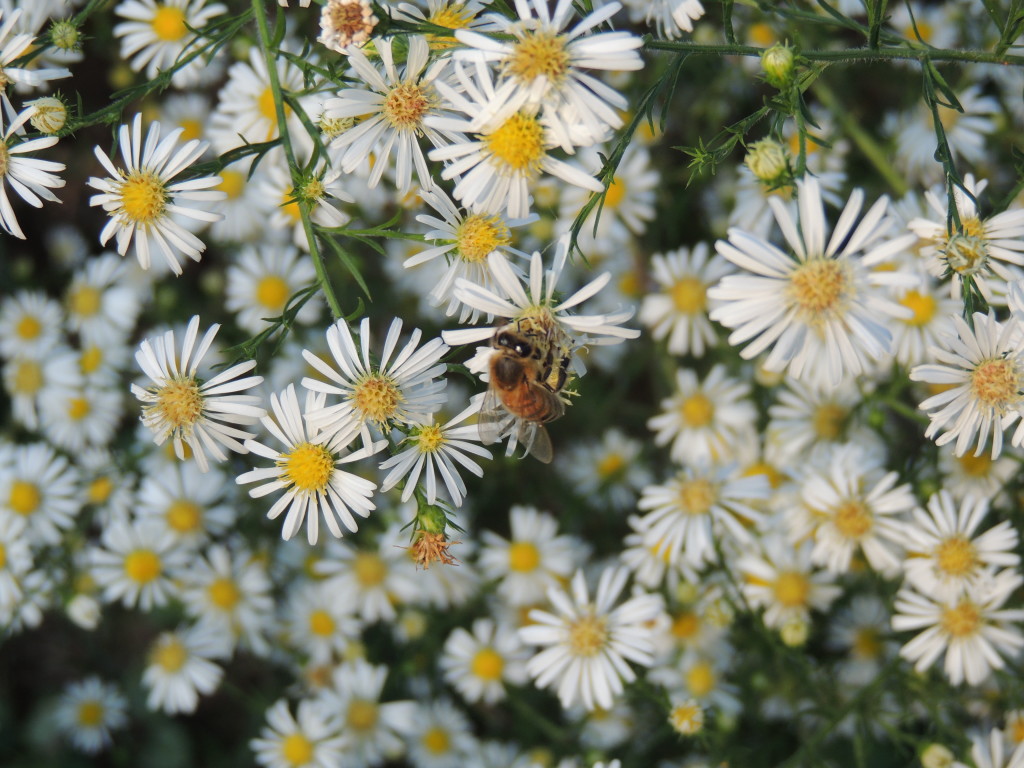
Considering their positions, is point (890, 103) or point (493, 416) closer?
point (493, 416)

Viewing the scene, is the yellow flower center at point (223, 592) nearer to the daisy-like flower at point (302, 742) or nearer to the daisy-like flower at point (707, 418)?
the daisy-like flower at point (302, 742)

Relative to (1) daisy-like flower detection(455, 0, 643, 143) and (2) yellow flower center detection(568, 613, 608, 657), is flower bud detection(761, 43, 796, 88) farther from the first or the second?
(2) yellow flower center detection(568, 613, 608, 657)

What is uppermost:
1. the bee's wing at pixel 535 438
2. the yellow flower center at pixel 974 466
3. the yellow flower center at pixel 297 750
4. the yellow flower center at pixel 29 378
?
the yellow flower center at pixel 29 378

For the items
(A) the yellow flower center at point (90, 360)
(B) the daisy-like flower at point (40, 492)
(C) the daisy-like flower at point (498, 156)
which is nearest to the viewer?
(C) the daisy-like flower at point (498, 156)

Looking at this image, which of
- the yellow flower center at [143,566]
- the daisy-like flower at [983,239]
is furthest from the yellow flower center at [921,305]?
the yellow flower center at [143,566]

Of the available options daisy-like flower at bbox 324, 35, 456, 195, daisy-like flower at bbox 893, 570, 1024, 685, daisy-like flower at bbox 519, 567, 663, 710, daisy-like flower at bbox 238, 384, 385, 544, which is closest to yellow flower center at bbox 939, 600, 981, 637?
daisy-like flower at bbox 893, 570, 1024, 685

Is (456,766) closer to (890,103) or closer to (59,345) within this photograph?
(59,345)

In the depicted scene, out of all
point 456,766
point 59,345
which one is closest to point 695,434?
point 456,766
